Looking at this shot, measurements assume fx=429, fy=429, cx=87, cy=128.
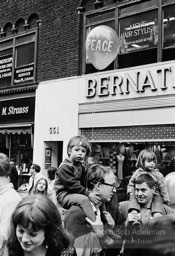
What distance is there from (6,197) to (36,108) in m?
11.0

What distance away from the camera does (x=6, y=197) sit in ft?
11.1

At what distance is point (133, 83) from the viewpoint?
1136 centimetres

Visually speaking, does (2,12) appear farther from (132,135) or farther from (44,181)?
(44,181)

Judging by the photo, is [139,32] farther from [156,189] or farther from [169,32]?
[156,189]

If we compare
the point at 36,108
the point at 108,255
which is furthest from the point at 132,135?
the point at 108,255

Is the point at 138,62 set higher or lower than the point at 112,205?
higher

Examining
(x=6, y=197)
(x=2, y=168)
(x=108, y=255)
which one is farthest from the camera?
(x=2, y=168)

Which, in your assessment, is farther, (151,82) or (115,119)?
(115,119)

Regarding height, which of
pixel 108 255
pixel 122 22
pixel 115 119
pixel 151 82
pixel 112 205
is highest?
pixel 122 22

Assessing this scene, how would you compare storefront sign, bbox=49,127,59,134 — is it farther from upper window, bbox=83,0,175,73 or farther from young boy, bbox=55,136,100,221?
young boy, bbox=55,136,100,221

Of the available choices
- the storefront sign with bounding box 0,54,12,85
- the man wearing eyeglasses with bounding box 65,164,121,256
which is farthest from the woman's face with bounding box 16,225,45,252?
the storefront sign with bounding box 0,54,12,85

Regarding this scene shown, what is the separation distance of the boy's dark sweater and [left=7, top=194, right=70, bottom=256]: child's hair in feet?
5.26

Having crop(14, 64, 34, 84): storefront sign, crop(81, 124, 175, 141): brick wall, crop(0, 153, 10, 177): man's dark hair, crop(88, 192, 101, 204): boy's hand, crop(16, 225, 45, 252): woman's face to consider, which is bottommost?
crop(16, 225, 45, 252): woman's face

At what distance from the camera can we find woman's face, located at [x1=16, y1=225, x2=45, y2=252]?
89.6 inches
